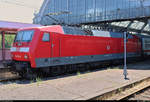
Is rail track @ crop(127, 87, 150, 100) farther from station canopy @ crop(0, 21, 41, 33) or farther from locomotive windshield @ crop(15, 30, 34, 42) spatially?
station canopy @ crop(0, 21, 41, 33)

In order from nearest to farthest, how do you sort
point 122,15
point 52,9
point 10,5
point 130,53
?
point 130,53 → point 122,15 → point 52,9 → point 10,5

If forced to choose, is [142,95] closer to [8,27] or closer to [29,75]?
[29,75]

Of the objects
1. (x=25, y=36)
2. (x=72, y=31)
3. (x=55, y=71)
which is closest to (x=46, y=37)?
(x=25, y=36)

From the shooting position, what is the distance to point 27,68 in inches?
352

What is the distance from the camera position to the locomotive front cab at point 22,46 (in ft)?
29.4

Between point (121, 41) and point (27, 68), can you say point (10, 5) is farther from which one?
point (27, 68)

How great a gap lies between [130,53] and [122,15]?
40.0 ft

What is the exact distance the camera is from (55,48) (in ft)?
32.5

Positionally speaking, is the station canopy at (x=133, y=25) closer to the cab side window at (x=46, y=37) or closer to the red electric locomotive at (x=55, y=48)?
the red electric locomotive at (x=55, y=48)

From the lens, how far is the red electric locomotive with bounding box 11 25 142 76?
898 centimetres

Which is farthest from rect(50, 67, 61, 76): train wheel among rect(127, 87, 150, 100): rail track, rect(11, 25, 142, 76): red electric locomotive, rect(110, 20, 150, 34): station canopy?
rect(110, 20, 150, 34): station canopy

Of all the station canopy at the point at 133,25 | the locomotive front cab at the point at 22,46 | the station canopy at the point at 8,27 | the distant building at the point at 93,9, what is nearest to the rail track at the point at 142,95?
the locomotive front cab at the point at 22,46

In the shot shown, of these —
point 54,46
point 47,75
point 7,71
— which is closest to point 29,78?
point 47,75

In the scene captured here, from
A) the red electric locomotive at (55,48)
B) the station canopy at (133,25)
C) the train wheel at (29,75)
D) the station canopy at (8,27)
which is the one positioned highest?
the station canopy at (133,25)
